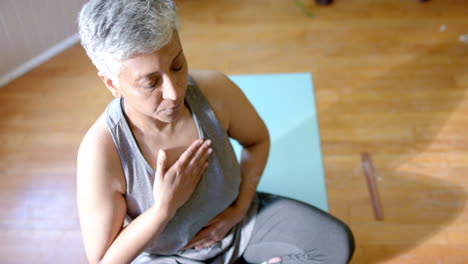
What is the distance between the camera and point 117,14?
684 mm

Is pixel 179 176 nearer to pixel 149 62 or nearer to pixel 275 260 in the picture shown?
pixel 149 62

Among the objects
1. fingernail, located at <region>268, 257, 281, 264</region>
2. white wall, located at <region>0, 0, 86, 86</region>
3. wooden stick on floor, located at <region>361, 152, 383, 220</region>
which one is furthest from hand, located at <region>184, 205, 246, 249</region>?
white wall, located at <region>0, 0, 86, 86</region>

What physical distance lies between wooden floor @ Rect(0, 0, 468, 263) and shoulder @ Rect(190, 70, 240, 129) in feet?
2.74

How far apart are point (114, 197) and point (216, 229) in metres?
0.36

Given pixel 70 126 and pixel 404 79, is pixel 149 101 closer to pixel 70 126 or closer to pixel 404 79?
pixel 70 126

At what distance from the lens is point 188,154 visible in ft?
3.16

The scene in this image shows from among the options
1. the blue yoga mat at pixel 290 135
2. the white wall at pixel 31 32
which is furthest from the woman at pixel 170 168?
the white wall at pixel 31 32

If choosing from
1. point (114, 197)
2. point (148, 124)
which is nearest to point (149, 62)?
point (148, 124)

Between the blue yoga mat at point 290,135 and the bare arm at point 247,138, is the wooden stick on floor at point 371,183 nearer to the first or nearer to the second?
the blue yoga mat at point 290,135

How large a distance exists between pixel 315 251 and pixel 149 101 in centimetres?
71

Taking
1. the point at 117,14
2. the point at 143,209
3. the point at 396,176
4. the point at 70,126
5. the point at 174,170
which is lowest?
the point at 396,176

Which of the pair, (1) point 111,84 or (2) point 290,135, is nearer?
(1) point 111,84

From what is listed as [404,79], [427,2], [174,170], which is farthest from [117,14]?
[427,2]

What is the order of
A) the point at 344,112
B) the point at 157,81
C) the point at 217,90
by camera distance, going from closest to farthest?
the point at 157,81
the point at 217,90
the point at 344,112
